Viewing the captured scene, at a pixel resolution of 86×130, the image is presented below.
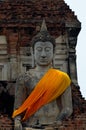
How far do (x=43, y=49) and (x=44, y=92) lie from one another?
88cm

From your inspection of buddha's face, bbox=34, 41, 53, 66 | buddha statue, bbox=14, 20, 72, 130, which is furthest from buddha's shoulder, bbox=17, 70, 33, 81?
buddha's face, bbox=34, 41, 53, 66

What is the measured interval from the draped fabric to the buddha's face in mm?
314

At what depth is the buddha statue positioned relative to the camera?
13617mm

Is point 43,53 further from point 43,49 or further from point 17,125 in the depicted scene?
point 17,125

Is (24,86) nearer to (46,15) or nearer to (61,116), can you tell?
(61,116)

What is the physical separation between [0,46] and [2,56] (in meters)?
0.25

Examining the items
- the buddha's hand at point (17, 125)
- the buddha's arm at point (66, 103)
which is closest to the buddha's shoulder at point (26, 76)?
the buddha's arm at point (66, 103)

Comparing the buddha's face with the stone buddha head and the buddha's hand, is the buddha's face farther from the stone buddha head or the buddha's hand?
the buddha's hand

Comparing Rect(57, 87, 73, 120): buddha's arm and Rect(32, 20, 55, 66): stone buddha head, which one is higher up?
Rect(32, 20, 55, 66): stone buddha head

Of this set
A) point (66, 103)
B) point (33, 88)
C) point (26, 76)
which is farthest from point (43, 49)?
point (66, 103)

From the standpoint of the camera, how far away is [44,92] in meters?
13.7

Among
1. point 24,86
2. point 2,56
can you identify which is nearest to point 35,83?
point 24,86

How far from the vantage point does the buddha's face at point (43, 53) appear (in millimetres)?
14148

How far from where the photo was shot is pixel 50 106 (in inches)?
544
